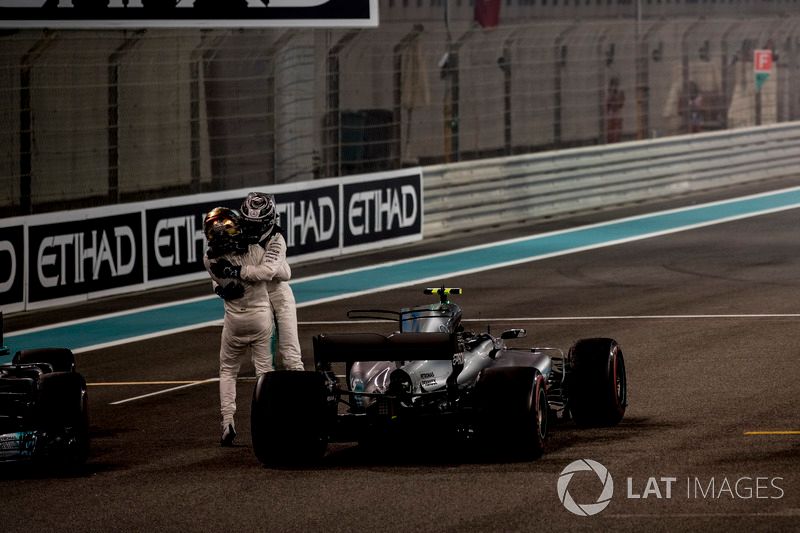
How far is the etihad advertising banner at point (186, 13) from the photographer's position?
19.9 m

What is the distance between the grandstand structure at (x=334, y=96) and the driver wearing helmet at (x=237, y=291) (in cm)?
892

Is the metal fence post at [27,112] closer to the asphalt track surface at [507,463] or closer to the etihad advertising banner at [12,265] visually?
the etihad advertising banner at [12,265]

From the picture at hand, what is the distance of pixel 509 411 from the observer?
982 centimetres

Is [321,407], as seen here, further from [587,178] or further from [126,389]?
[587,178]

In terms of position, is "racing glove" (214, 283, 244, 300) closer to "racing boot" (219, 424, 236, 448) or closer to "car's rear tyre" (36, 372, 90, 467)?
"racing boot" (219, 424, 236, 448)

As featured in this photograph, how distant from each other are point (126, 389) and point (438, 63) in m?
13.5

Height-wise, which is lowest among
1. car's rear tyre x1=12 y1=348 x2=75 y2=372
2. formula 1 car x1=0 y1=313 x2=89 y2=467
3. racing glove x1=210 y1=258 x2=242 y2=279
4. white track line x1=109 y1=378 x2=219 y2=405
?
white track line x1=109 y1=378 x2=219 y2=405

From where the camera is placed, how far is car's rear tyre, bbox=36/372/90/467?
33.8 ft

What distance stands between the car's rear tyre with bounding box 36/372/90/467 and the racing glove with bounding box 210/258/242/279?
1.30 metres

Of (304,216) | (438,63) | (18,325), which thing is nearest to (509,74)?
(438,63)

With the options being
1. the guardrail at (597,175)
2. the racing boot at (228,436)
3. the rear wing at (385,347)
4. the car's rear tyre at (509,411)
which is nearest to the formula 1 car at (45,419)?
the racing boot at (228,436)

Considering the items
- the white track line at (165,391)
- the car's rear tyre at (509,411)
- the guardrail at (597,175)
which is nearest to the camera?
the car's rear tyre at (509,411)

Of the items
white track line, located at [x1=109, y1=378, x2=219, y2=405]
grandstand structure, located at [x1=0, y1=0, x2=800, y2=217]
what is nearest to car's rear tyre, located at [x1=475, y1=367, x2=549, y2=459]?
white track line, located at [x1=109, y1=378, x2=219, y2=405]

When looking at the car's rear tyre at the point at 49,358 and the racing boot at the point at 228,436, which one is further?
the car's rear tyre at the point at 49,358
